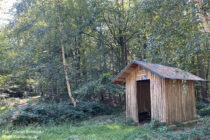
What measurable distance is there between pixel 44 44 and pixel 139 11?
8.02 m

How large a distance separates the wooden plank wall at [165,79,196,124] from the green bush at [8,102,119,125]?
591 centimetres

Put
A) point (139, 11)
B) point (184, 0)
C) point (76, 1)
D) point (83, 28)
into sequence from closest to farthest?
point (184, 0)
point (139, 11)
point (76, 1)
point (83, 28)

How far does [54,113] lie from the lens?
10.5 meters

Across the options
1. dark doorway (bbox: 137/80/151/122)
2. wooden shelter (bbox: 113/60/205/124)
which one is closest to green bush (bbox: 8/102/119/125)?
dark doorway (bbox: 137/80/151/122)

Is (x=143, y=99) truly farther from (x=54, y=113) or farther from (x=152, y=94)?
(x=54, y=113)

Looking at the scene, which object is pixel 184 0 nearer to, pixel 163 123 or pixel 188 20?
pixel 188 20

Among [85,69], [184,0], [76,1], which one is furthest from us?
[85,69]

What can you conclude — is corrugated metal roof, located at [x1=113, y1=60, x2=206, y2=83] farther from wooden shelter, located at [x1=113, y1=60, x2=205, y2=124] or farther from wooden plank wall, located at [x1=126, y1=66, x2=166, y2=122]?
wooden plank wall, located at [x1=126, y1=66, x2=166, y2=122]

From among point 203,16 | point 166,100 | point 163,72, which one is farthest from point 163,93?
point 203,16

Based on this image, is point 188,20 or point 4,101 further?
point 4,101

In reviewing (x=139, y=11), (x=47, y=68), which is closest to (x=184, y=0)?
(x=139, y=11)

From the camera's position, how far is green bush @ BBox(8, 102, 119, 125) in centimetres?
888

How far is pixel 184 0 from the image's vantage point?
5691 millimetres

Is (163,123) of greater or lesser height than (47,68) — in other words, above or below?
below
